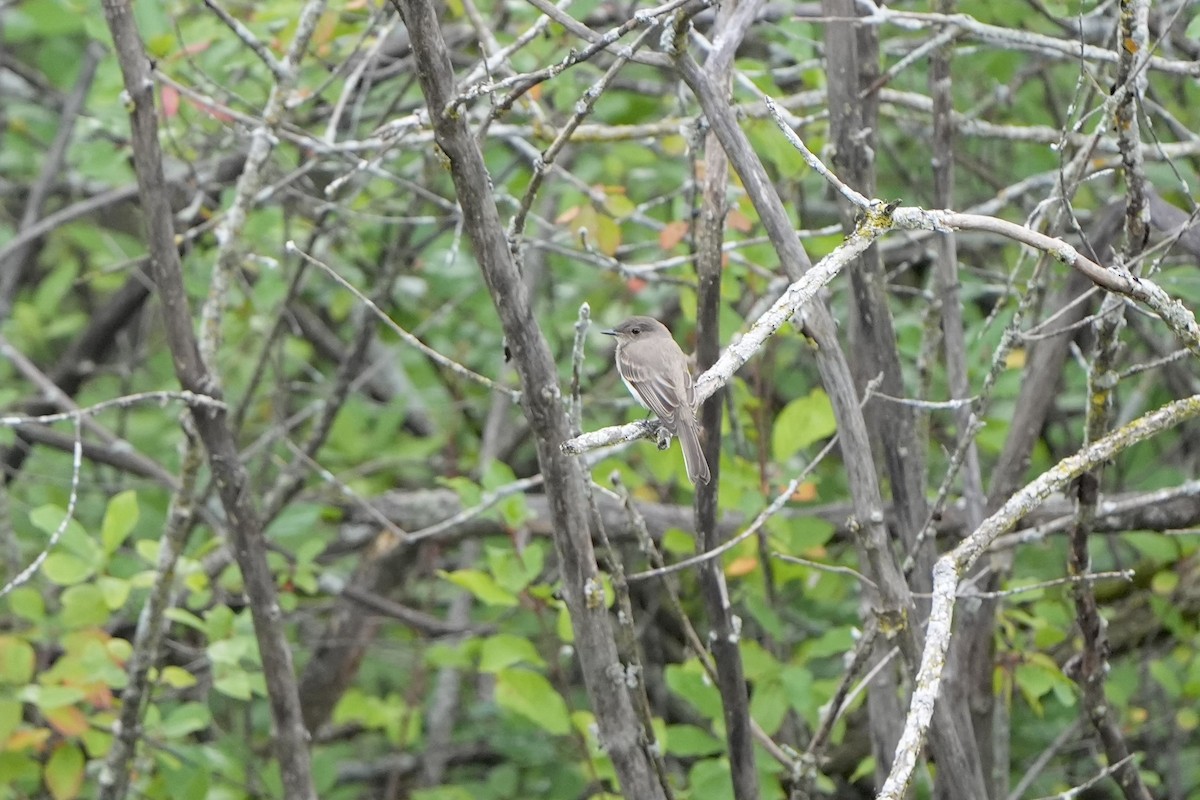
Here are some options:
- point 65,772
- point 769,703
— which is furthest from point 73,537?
point 769,703

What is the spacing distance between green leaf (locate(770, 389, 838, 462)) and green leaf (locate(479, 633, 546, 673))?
3.17 feet

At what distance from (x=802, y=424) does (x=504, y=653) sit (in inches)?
45.3

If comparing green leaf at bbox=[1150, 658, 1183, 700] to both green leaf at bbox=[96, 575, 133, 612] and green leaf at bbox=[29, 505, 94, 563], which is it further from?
green leaf at bbox=[29, 505, 94, 563]

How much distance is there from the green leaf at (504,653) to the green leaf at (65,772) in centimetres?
144

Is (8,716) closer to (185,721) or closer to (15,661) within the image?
(15,661)

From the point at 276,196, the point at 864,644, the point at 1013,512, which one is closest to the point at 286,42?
the point at 276,196

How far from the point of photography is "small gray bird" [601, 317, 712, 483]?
338 centimetres

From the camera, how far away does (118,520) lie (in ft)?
14.1

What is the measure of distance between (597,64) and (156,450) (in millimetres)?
3218

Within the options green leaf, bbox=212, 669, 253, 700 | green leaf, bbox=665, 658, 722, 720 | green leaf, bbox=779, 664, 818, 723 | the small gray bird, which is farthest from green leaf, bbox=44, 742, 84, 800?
green leaf, bbox=779, 664, 818, 723

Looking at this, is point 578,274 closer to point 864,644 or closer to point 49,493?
point 49,493

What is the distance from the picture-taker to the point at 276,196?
17.5 ft

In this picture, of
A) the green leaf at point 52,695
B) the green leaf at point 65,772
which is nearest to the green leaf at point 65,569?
the green leaf at point 52,695

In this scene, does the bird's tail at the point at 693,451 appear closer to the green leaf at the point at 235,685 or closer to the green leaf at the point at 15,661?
the green leaf at the point at 235,685
